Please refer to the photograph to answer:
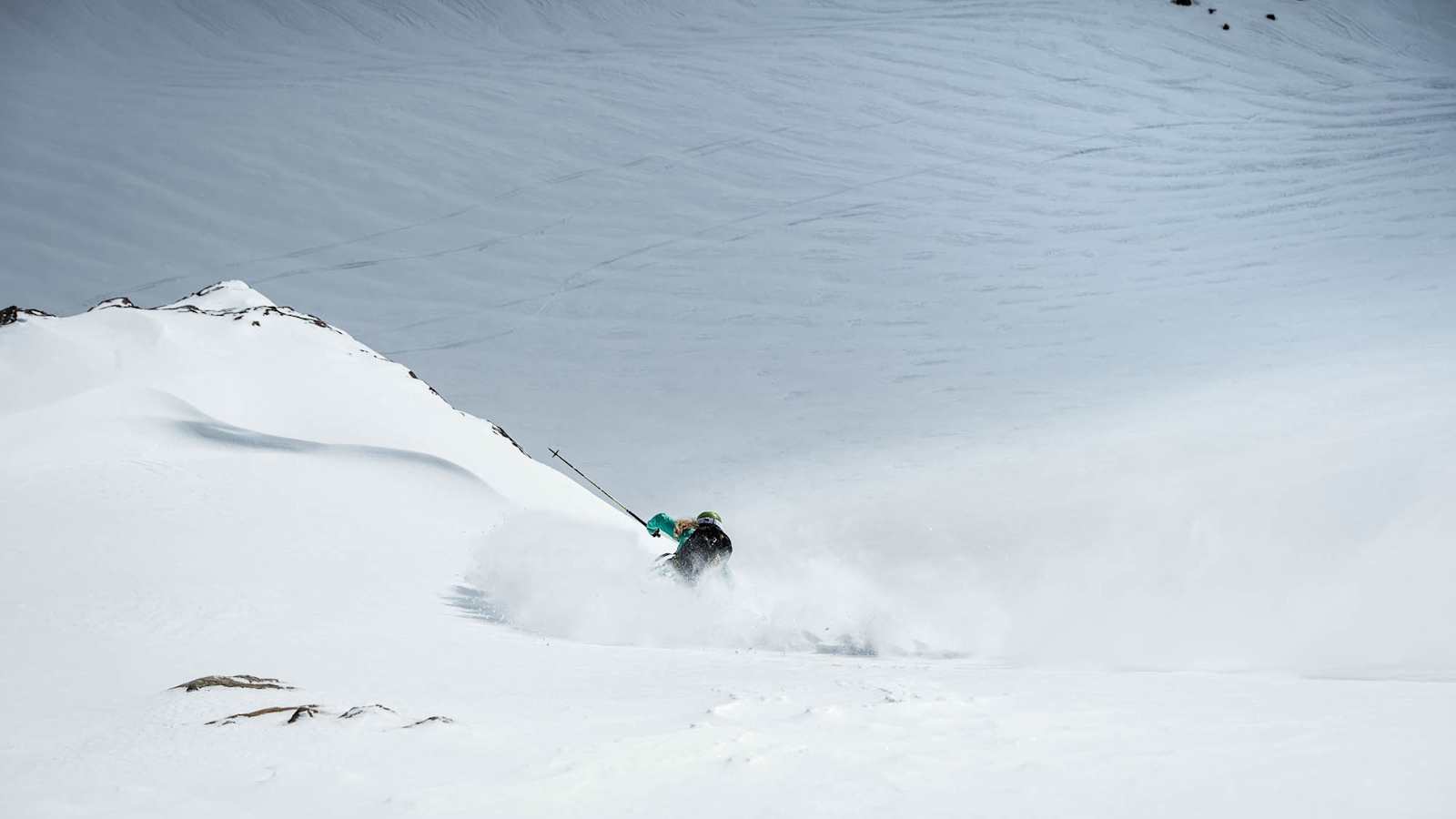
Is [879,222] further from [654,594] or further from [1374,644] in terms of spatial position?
[1374,644]

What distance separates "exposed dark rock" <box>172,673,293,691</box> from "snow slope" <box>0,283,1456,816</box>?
83 mm

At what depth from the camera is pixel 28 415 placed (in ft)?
28.6

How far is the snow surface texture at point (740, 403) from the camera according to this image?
3764mm

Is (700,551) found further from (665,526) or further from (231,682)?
(231,682)

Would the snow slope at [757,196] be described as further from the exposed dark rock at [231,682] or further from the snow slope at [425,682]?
the exposed dark rock at [231,682]

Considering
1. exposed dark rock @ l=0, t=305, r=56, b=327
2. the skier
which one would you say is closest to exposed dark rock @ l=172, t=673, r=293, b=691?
the skier

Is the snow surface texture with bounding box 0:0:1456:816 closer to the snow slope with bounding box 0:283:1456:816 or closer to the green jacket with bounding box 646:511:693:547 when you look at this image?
the snow slope with bounding box 0:283:1456:816

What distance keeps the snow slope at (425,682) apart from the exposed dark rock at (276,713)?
1.6 inches

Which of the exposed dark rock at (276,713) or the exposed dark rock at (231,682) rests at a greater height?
the exposed dark rock at (231,682)

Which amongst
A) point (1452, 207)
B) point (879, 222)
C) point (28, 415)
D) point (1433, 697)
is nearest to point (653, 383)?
point (879, 222)

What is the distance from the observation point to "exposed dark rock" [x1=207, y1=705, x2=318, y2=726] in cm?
394

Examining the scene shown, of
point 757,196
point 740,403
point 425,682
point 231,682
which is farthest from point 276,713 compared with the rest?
point 757,196

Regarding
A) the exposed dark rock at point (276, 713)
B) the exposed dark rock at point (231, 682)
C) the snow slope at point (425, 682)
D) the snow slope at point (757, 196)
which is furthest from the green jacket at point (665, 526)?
the snow slope at point (757, 196)

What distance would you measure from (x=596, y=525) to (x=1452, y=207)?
19117mm
